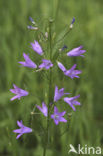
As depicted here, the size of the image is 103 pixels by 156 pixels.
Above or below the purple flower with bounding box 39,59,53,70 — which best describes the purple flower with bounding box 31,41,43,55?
above

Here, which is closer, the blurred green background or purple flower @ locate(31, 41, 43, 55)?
purple flower @ locate(31, 41, 43, 55)

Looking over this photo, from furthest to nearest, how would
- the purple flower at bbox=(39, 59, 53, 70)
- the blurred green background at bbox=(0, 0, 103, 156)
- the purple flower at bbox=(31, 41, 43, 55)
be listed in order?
the blurred green background at bbox=(0, 0, 103, 156) → the purple flower at bbox=(31, 41, 43, 55) → the purple flower at bbox=(39, 59, 53, 70)

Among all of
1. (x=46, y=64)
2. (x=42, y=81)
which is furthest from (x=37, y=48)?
(x=42, y=81)

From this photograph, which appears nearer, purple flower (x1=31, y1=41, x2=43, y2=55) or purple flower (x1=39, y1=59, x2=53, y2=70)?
purple flower (x1=39, y1=59, x2=53, y2=70)

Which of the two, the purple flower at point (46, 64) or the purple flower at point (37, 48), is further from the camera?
the purple flower at point (37, 48)

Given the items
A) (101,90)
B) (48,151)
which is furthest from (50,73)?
(101,90)

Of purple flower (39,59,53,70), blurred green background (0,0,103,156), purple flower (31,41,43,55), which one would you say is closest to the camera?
purple flower (39,59,53,70)

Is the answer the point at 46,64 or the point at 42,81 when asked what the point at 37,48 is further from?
the point at 42,81

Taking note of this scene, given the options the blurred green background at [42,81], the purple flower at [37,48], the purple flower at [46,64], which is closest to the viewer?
the purple flower at [46,64]
